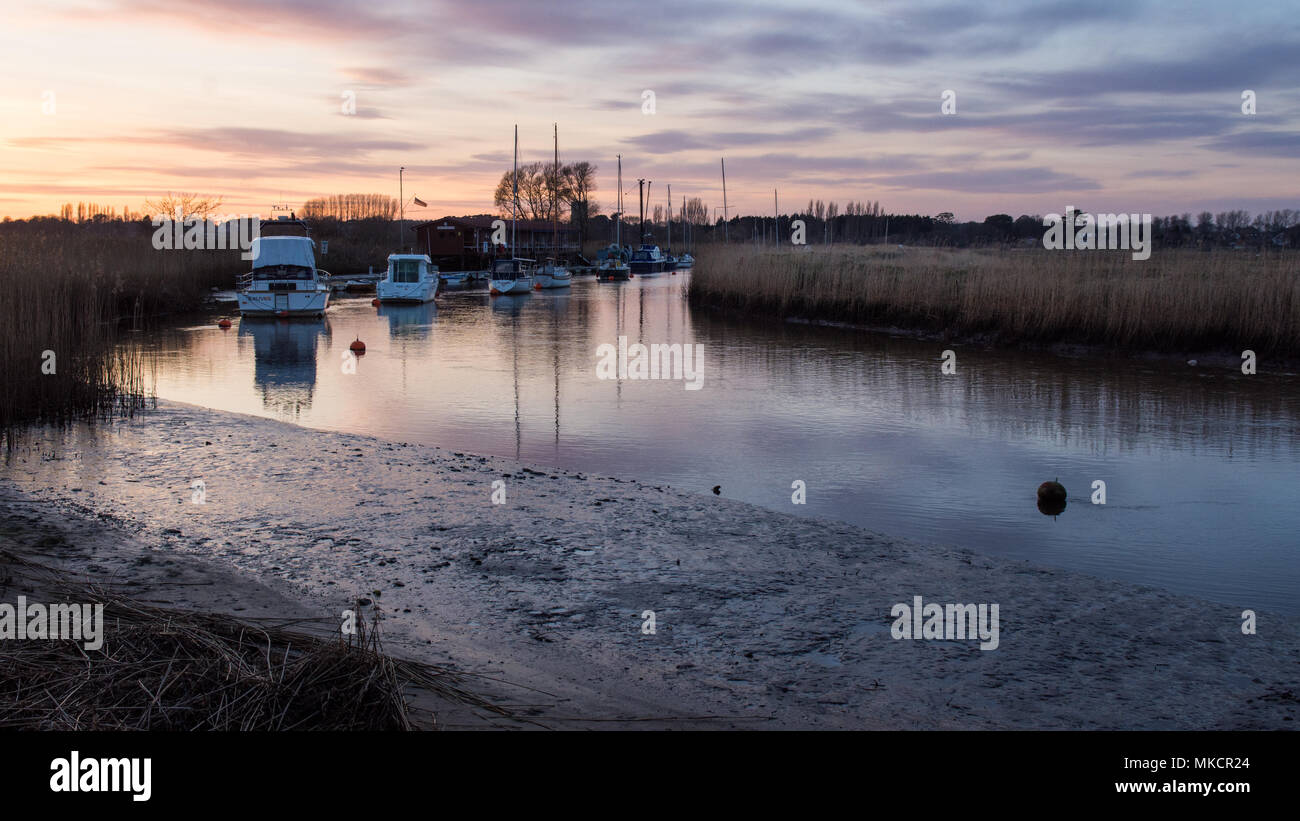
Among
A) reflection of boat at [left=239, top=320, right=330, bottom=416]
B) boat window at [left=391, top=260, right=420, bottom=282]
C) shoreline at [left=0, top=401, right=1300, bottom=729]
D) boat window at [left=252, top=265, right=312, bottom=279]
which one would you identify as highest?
boat window at [left=391, top=260, right=420, bottom=282]

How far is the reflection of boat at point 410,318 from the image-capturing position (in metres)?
29.2

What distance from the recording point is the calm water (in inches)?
342

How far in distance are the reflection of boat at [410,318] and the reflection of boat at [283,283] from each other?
2731mm

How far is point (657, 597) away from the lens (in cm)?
651

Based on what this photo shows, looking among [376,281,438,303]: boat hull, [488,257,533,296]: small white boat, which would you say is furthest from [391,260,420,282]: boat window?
[488,257,533,296]: small white boat

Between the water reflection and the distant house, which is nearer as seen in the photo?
the water reflection

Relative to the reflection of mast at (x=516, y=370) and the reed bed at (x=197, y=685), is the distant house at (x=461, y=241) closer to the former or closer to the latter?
the reflection of mast at (x=516, y=370)

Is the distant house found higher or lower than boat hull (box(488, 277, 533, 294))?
higher

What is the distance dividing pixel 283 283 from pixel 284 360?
12504 mm

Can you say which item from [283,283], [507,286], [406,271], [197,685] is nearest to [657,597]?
[197,685]

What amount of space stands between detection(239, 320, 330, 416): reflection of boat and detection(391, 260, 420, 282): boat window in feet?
29.4

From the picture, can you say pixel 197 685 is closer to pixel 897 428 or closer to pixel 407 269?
pixel 897 428

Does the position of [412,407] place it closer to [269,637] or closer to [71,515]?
[71,515]

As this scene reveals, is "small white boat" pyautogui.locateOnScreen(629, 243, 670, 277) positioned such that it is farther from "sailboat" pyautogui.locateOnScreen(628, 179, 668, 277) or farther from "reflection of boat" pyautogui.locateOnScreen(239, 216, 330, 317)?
"reflection of boat" pyautogui.locateOnScreen(239, 216, 330, 317)
